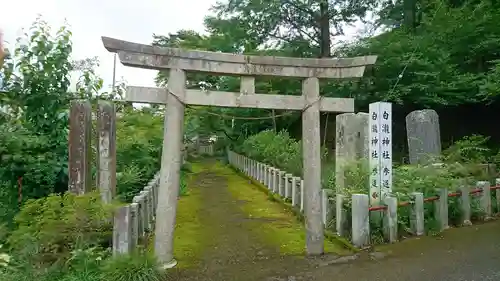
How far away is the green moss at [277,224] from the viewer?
289 inches

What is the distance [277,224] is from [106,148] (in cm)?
413

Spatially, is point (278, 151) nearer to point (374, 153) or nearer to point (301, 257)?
point (374, 153)

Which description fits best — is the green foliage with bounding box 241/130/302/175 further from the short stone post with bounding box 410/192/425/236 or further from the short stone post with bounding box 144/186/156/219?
the short stone post with bounding box 410/192/425/236

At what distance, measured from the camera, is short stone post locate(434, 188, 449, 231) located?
305 inches

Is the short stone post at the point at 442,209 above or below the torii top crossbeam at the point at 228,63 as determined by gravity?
below

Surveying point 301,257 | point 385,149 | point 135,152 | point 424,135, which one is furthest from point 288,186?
point 301,257

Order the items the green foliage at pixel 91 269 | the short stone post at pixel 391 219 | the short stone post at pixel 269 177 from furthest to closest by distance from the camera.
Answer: the short stone post at pixel 269 177
the short stone post at pixel 391 219
the green foliage at pixel 91 269

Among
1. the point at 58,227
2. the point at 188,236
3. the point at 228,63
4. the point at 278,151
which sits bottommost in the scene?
the point at 188,236

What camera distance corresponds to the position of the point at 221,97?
21.1ft

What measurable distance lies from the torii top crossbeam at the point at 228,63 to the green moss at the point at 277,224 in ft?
9.98

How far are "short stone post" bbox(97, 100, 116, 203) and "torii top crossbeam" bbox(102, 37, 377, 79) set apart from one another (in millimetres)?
2107

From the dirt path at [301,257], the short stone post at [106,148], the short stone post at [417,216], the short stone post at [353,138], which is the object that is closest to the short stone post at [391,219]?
the dirt path at [301,257]

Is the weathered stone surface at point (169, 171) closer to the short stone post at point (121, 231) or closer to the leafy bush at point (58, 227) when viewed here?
the short stone post at point (121, 231)

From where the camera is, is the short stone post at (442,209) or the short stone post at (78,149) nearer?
the short stone post at (78,149)
